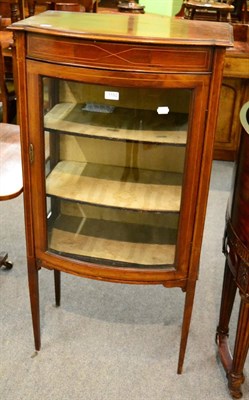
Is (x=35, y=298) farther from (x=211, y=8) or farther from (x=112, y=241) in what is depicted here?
(x=211, y=8)

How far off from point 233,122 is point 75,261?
217cm

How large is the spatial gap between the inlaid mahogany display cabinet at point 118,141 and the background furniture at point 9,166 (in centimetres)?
14

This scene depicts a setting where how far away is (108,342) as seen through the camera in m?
1.91

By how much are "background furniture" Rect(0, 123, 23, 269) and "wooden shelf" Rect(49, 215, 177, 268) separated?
0.19 metres

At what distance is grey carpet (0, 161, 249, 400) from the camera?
5.60ft

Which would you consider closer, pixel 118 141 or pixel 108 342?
pixel 118 141

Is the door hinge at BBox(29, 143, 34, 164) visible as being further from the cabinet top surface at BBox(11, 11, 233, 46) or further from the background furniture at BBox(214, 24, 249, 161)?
the background furniture at BBox(214, 24, 249, 161)

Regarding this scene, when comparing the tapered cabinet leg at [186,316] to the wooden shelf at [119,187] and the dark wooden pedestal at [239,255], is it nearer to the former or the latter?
the dark wooden pedestal at [239,255]

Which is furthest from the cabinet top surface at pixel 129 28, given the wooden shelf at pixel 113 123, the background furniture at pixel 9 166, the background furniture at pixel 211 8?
the background furniture at pixel 211 8

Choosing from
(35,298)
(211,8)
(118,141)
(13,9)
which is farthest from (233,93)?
(35,298)

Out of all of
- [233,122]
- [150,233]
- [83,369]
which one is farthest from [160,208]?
[233,122]

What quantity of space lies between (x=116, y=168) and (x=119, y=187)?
0.07 meters

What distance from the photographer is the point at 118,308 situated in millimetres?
2092

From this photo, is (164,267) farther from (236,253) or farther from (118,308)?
(118,308)
